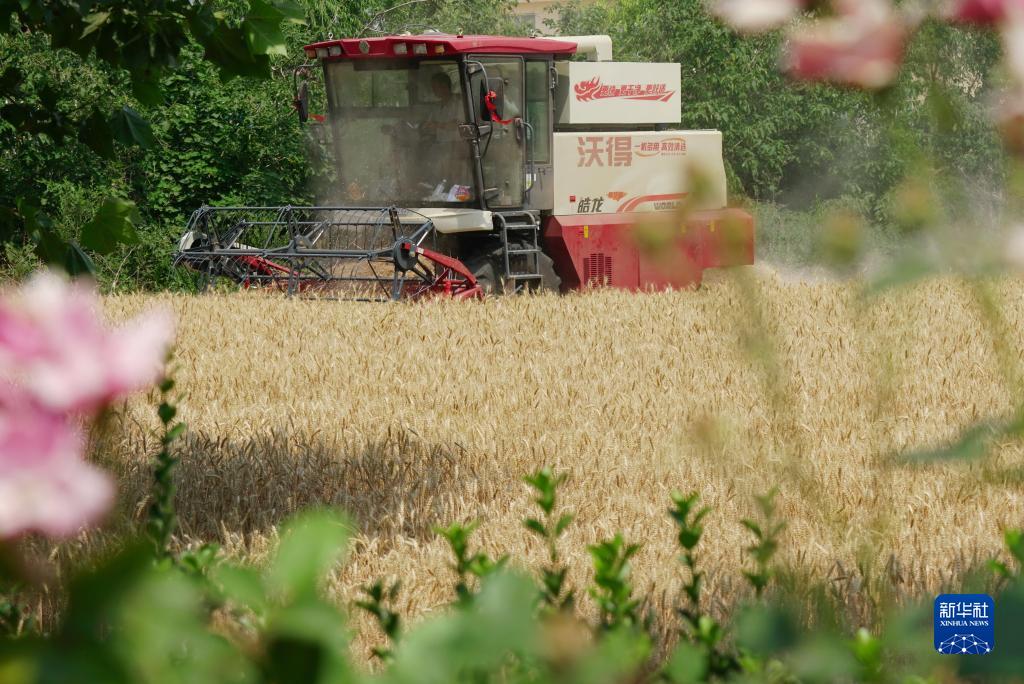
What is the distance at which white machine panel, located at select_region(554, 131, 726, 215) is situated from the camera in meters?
12.3

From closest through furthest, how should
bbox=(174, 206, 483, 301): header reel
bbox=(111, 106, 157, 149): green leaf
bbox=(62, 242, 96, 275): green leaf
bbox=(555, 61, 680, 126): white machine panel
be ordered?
bbox=(62, 242, 96, 275): green leaf < bbox=(111, 106, 157, 149): green leaf < bbox=(174, 206, 483, 301): header reel < bbox=(555, 61, 680, 126): white machine panel

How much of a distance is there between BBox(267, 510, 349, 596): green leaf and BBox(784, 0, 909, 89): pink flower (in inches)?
21.6

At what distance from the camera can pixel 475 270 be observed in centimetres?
1173

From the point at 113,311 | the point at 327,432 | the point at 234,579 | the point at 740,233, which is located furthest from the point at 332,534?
the point at 113,311

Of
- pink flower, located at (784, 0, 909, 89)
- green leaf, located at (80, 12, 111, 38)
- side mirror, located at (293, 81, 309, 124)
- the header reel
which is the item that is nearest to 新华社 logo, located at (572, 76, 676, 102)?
the header reel

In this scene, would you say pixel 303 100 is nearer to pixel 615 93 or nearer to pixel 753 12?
pixel 615 93

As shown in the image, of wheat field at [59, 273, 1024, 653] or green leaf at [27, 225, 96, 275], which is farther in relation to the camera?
wheat field at [59, 273, 1024, 653]

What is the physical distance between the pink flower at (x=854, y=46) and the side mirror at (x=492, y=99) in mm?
10362

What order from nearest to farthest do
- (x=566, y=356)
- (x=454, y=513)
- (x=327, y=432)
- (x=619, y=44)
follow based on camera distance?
(x=454, y=513) → (x=327, y=432) → (x=566, y=356) → (x=619, y=44)

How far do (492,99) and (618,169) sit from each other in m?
1.96

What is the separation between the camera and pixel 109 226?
277cm

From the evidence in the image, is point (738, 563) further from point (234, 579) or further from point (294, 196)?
point (294, 196)

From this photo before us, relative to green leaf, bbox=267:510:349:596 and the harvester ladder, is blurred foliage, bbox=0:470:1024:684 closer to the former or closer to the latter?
green leaf, bbox=267:510:349:596

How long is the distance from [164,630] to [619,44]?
942 inches
